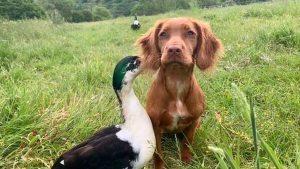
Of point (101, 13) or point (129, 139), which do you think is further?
point (101, 13)

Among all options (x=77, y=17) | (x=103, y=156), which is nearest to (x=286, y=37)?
(x=103, y=156)

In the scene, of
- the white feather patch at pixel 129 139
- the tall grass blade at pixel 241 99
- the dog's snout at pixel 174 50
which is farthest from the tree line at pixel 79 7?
the tall grass blade at pixel 241 99

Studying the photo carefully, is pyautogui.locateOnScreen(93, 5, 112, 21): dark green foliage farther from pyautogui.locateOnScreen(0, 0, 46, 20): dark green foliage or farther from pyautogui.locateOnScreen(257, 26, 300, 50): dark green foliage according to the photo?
pyautogui.locateOnScreen(257, 26, 300, 50): dark green foliage

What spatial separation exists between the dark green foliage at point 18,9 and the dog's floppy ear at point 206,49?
26102 millimetres

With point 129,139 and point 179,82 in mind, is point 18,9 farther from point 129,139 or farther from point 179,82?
point 129,139

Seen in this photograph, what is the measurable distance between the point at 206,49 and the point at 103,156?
1.06m

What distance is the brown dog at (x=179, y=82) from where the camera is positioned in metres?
2.15

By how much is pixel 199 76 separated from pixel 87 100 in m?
1.39

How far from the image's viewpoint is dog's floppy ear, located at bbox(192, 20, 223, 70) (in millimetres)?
2229

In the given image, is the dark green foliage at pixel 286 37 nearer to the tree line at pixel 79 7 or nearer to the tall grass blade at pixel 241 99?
the tall grass blade at pixel 241 99

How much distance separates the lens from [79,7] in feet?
162

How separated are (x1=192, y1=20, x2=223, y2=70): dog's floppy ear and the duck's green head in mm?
517

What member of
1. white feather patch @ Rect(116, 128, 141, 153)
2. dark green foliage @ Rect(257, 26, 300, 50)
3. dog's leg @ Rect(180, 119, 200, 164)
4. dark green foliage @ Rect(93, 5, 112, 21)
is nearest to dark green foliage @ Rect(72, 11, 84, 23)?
dark green foliage @ Rect(93, 5, 112, 21)

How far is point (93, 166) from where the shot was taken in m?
1.78
